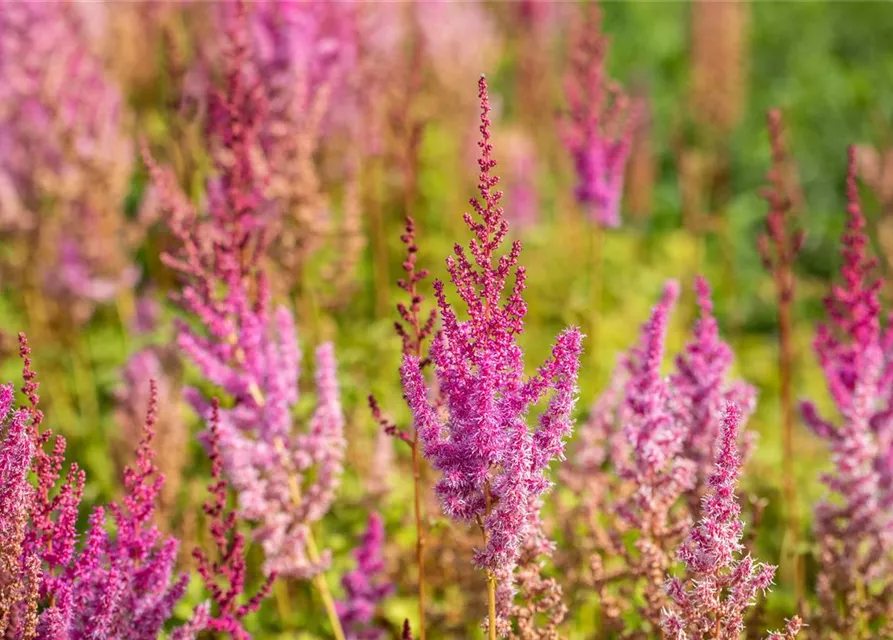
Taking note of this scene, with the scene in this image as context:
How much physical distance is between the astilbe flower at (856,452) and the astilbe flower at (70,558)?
2261 millimetres

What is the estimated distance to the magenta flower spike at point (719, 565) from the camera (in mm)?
2346

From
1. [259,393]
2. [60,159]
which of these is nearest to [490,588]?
Result: [259,393]

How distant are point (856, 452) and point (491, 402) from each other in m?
1.73

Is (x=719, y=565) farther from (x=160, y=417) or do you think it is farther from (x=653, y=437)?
(x=160, y=417)

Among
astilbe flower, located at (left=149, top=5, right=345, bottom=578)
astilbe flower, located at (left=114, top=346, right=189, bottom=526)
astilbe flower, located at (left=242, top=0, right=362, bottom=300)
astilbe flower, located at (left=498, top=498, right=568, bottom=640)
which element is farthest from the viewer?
astilbe flower, located at (left=242, top=0, right=362, bottom=300)

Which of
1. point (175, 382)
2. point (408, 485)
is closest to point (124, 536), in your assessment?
point (408, 485)

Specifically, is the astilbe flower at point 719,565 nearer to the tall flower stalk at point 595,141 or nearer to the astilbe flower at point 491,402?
the astilbe flower at point 491,402

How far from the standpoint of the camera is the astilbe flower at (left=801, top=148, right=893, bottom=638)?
3.44 m

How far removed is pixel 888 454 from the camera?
3.57 metres

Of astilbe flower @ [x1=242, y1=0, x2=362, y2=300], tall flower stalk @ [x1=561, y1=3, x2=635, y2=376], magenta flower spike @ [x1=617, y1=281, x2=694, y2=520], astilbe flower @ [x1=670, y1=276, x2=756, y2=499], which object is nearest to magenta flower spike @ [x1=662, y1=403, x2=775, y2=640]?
magenta flower spike @ [x1=617, y1=281, x2=694, y2=520]

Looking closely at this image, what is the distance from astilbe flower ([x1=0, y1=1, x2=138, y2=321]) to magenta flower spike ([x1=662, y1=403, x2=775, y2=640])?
4.10m

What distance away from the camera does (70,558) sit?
2562 millimetres

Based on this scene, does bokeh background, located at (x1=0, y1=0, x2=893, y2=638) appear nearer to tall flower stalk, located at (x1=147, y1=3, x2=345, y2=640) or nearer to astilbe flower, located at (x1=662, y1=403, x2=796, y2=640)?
tall flower stalk, located at (x1=147, y1=3, x2=345, y2=640)

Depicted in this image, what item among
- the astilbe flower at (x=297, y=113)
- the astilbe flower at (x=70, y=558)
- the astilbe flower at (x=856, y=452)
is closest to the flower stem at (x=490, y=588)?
the astilbe flower at (x=70, y=558)
